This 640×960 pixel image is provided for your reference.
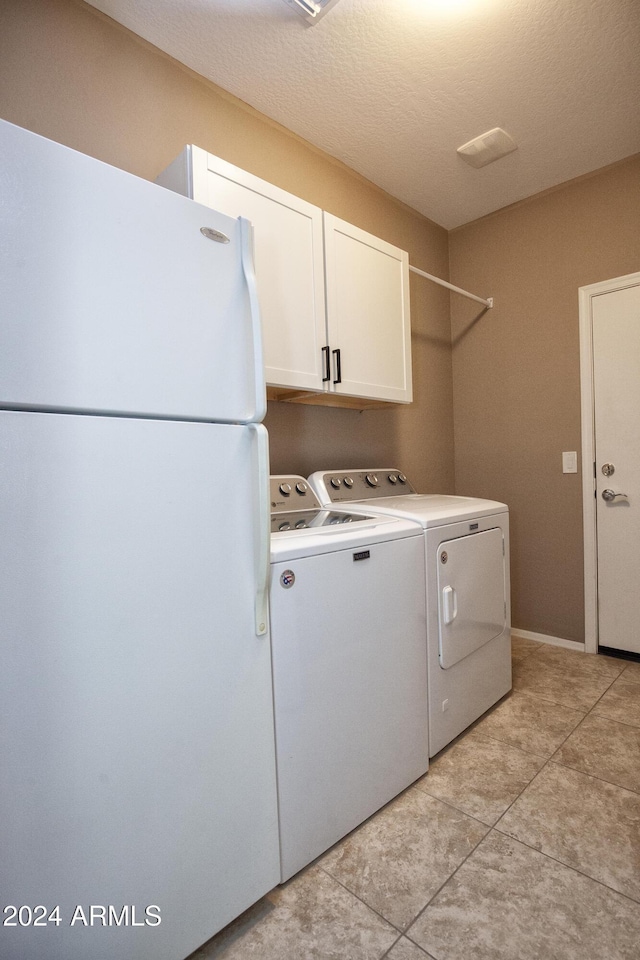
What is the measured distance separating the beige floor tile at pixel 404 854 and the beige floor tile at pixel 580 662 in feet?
4.47

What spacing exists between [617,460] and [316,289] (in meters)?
1.97

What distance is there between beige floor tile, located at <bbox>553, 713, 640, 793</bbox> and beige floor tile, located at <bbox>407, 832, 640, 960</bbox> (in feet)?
1.70

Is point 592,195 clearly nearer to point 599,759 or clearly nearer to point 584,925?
point 599,759

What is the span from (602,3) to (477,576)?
6.98ft

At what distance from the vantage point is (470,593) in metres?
1.92

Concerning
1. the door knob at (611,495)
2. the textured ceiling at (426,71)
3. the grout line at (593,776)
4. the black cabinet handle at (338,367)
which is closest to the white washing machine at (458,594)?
the grout line at (593,776)

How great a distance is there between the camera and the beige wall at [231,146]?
5.02 feet

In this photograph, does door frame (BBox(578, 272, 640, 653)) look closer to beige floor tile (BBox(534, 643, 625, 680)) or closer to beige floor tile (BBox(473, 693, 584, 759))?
beige floor tile (BBox(534, 643, 625, 680))

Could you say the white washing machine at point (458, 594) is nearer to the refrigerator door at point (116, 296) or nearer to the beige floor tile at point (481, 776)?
the beige floor tile at point (481, 776)

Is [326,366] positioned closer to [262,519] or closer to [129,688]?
[262,519]

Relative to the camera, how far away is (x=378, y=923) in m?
1.18

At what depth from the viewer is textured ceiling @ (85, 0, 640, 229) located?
165 cm

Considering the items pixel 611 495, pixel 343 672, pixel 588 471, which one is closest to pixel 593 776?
pixel 343 672

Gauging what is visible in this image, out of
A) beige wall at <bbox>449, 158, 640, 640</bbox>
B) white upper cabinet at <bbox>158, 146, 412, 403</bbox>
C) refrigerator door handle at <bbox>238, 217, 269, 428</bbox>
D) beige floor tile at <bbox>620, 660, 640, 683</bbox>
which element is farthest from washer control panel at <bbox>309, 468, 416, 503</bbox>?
beige floor tile at <bbox>620, 660, 640, 683</bbox>
